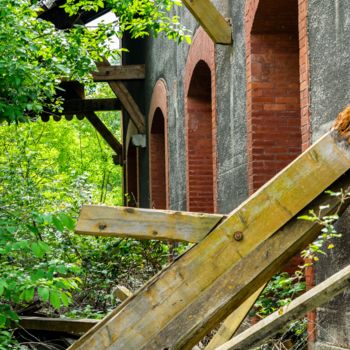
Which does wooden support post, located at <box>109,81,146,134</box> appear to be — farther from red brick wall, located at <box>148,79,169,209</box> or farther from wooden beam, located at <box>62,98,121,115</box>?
wooden beam, located at <box>62,98,121,115</box>

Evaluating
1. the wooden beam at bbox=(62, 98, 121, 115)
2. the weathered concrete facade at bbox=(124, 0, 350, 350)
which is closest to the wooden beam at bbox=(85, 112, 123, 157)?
the wooden beam at bbox=(62, 98, 121, 115)

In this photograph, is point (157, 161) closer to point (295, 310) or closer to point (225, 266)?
point (225, 266)

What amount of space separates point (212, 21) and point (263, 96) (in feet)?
4.05

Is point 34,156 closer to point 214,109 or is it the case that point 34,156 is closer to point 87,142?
point 214,109

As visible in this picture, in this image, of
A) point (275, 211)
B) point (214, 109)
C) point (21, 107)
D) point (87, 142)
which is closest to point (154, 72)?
point (214, 109)

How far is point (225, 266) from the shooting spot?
373 cm

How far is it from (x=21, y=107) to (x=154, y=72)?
7.58m

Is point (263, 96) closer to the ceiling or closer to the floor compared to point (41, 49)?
closer to the floor

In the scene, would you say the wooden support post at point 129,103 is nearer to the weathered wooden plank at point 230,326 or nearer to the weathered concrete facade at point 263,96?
the weathered concrete facade at point 263,96

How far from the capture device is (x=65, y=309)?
8.30m

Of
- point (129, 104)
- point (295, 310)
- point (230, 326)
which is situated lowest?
point (230, 326)

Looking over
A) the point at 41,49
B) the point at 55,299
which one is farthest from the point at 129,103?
the point at 55,299

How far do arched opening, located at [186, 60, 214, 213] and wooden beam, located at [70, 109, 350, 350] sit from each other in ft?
22.0

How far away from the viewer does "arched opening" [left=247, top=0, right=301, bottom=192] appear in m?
7.24
